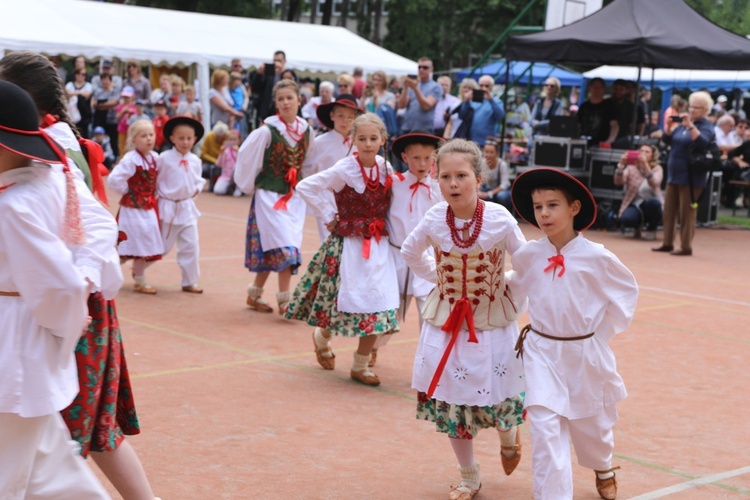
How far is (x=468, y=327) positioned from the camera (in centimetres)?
485

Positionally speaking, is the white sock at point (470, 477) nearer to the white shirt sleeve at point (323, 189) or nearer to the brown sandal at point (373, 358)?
the brown sandal at point (373, 358)

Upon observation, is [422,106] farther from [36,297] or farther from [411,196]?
[36,297]

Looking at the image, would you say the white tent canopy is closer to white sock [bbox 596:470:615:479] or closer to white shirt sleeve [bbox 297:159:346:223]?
white shirt sleeve [bbox 297:159:346:223]

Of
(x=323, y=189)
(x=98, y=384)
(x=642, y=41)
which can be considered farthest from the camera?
(x=642, y=41)

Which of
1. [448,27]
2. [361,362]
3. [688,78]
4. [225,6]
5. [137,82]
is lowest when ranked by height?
[361,362]

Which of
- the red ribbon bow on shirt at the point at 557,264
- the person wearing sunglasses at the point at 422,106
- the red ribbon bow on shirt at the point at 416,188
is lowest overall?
the red ribbon bow on shirt at the point at 557,264

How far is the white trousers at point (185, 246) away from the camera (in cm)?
981

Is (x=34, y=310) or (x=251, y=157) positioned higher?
(x=251, y=157)

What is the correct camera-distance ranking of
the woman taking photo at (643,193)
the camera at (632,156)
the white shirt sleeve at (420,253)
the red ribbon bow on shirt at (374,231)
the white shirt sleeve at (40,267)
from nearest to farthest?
the white shirt sleeve at (40,267) < the white shirt sleeve at (420,253) < the red ribbon bow on shirt at (374,231) < the woman taking photo at (643,193) < the camera at (632,156)

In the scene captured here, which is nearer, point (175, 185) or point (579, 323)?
point (579, 323)

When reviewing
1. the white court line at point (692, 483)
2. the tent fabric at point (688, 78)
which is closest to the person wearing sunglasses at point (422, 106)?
the tent fabric at point (688, 78)

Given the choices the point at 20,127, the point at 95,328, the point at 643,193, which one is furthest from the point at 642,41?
Answer: the point at 20,127

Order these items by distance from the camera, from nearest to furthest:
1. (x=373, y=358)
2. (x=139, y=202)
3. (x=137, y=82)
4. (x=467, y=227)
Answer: (x=467, y=227) → (x=373, y=358) → (x=139, y=202) → (x=137, y=82)

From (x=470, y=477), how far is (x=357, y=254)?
2.32 m
